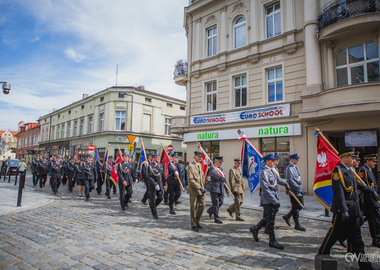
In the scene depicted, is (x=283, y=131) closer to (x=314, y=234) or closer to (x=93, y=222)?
(x=314, y=234)

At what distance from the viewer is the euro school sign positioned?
14111mm

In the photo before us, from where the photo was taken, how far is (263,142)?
15.1m

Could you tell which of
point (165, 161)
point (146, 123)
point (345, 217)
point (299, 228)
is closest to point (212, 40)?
point (165, 161)

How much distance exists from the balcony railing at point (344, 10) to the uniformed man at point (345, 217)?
1053 cm

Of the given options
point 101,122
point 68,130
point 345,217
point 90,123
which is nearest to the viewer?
point 345,217

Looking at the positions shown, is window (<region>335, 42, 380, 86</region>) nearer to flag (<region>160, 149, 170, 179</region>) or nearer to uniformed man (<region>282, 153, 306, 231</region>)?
uniformed man (<region>282, 153, 306, 231</region>)

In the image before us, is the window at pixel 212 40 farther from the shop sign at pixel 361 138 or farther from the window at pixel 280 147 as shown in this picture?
the shop sign at pixel 361 138

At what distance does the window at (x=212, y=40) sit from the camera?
18.4m

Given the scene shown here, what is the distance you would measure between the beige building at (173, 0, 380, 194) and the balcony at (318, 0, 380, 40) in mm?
40

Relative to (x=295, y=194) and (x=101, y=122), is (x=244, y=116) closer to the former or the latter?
(x=295, y=194)

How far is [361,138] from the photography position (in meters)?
11.7

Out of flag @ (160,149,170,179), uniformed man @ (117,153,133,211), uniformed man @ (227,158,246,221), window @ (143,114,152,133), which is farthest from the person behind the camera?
window @ (143,114,152,133)

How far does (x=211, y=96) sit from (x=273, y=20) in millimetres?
6056

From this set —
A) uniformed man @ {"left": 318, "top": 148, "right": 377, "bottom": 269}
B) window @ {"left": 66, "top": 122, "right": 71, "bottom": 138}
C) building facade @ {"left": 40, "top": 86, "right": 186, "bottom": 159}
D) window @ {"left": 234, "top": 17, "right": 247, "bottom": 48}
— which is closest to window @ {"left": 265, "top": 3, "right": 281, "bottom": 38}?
window @ {"left": 234, "top": 17, "right": 247, "bottom": 48}
